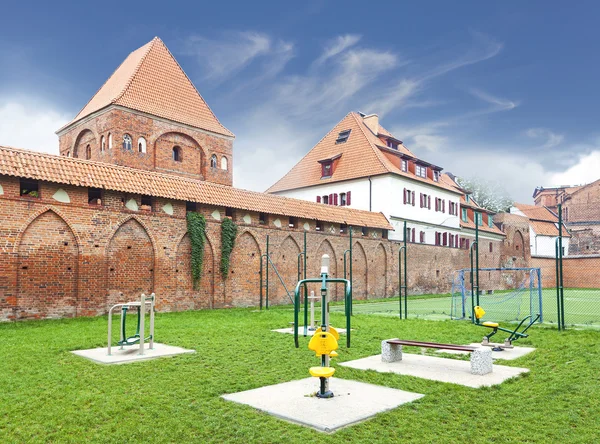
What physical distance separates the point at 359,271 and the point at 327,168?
12.2 metres

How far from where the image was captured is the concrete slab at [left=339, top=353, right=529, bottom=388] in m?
7.89

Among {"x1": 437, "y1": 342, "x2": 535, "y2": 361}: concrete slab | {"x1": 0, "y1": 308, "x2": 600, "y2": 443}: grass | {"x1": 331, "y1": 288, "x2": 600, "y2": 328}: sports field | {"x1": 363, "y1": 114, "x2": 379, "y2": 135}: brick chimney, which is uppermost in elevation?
{"x1": 363, "y1": 114, "x2": 379, "y2": 135}: brick chimney

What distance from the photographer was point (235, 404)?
6.43 meters

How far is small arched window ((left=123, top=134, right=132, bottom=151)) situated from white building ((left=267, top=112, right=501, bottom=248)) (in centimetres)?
1563

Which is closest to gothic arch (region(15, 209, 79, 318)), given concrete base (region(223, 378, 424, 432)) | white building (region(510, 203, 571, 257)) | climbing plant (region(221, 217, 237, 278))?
climbing plant (region(221, 217, 237, 278))

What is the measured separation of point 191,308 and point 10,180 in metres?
8.82

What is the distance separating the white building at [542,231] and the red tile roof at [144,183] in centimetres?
4055

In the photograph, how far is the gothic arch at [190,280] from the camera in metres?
21.8

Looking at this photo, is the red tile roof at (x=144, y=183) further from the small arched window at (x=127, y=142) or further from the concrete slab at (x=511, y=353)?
the concrete slab at (x=511, y=353)

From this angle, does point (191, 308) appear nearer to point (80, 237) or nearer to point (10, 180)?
point (80, 237)

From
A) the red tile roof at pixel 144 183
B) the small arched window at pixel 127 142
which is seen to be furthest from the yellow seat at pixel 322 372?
the small arched window at pixel 127 142

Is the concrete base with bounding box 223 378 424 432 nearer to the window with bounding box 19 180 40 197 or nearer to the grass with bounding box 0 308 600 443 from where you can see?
the grass with bounding box 0 308 600 443

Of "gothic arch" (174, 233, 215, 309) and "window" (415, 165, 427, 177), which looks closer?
"gothic arch" (174, 233, 215, 309)

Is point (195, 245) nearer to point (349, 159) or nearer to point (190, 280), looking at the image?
point (190, 280)
